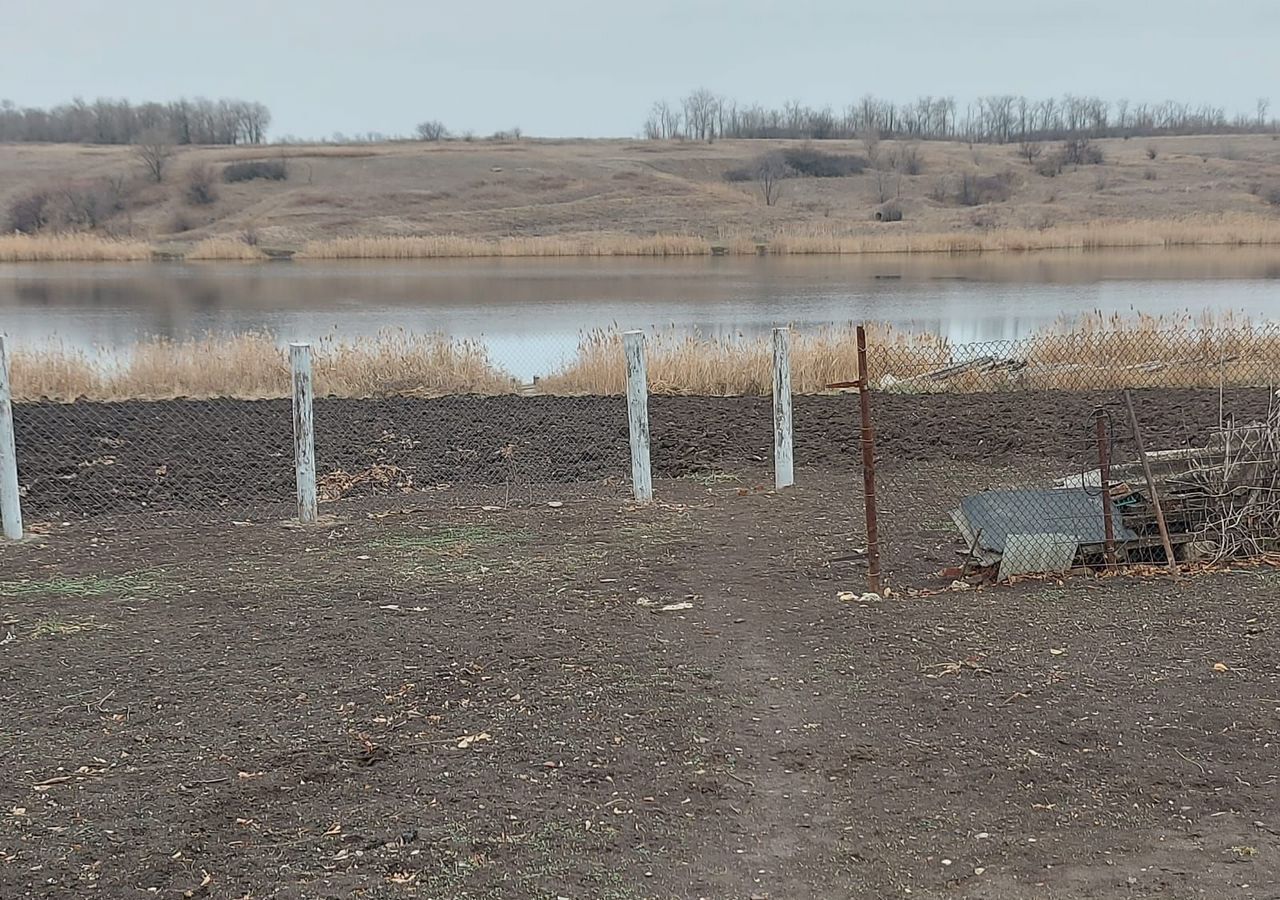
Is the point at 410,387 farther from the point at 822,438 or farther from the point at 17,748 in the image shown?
the point at 17,748

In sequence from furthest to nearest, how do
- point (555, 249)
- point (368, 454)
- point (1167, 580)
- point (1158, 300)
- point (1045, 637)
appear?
point (555, 249) < point (1158, 300) < point (368, 454) < point (1167, 580) < point (1045, 637)

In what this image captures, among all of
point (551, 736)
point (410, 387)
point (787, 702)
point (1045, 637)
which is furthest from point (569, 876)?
point (410, 387)

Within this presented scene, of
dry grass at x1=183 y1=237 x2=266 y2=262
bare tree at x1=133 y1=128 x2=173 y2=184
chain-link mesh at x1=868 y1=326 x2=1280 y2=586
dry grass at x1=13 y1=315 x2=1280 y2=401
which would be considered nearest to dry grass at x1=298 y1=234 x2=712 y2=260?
dry grass at x1=183 y1=237 x2=266 y2=262

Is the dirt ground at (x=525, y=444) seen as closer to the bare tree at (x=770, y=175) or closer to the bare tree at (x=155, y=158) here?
the bare tree at (x=770, y=175)

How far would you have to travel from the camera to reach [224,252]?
4984cm

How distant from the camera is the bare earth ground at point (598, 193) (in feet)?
187

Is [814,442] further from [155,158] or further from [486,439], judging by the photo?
[155,158]

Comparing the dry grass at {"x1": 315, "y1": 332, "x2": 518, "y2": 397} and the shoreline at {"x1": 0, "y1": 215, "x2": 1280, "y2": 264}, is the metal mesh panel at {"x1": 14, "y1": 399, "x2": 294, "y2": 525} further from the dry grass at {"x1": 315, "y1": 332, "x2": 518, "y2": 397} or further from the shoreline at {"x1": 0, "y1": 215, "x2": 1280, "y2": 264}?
the shoreline at {"x1": 0, "y1": 215, "x2": 1280, "y2": 264}

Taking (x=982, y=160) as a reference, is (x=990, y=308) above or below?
below

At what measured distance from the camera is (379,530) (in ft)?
23.0

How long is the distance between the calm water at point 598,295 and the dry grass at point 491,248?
3.28 meters

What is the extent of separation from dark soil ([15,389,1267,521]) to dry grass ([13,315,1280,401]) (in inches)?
48.9

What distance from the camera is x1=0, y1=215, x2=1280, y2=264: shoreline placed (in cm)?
4553

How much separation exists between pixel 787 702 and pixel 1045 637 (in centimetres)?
126
